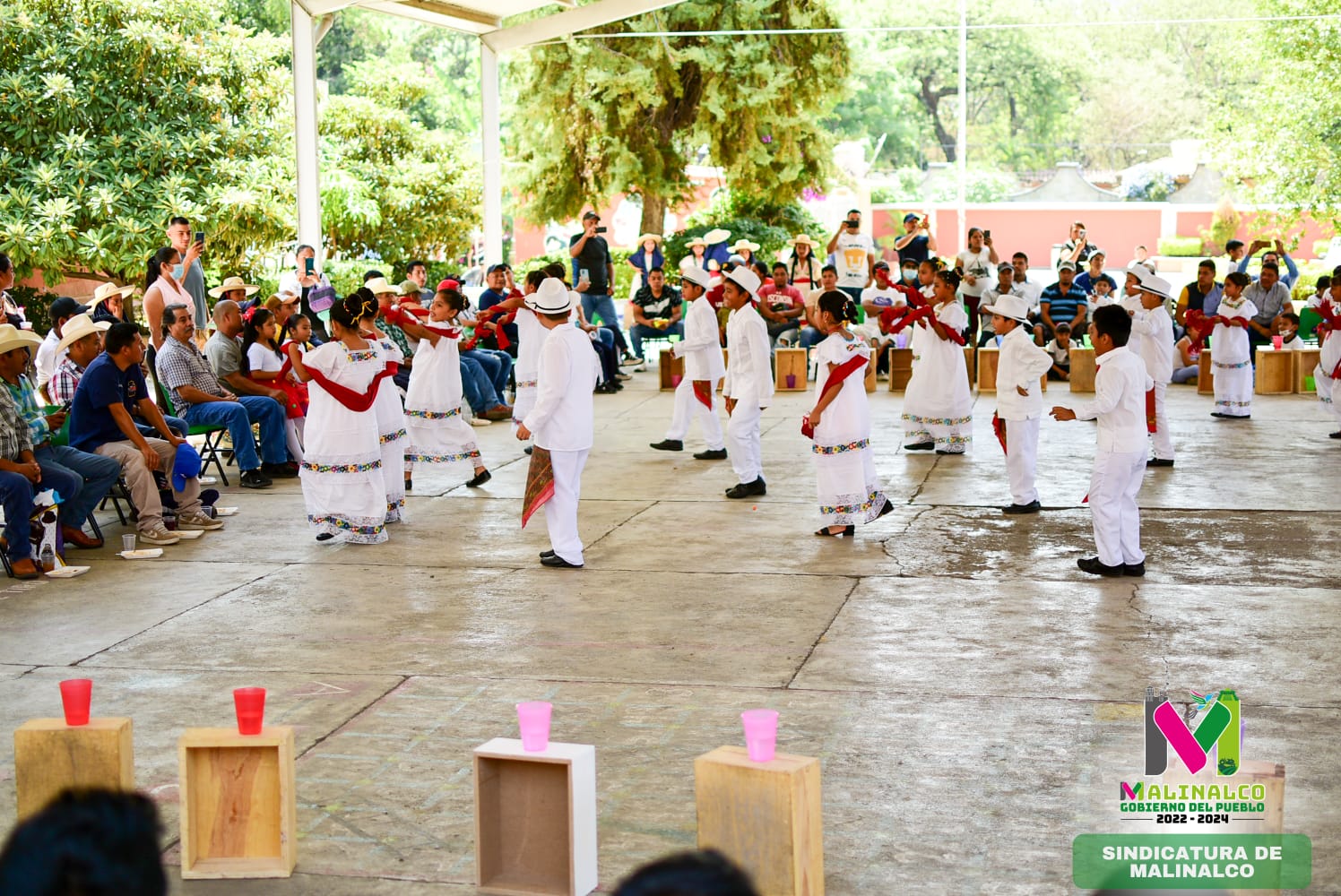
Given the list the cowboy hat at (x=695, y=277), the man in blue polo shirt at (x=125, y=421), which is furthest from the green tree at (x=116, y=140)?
the man in blue polo shirt at (x=125, y=421)

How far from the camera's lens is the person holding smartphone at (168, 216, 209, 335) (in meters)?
12.3

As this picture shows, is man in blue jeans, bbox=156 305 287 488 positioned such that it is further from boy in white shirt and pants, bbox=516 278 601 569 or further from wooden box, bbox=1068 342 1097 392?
wooden box, bbox=1068 342 1097 392

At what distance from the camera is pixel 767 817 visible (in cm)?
412

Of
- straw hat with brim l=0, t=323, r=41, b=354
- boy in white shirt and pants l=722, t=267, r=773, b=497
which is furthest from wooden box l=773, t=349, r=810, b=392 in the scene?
straw hat with brim l=0, t=323, r=41, b=354

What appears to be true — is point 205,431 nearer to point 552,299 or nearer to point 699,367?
point 552,299

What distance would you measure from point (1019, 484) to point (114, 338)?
5.88 metres

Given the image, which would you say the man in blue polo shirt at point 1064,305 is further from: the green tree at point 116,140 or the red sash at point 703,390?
the green tree at point 116,140

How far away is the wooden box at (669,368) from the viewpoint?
56.0 feet

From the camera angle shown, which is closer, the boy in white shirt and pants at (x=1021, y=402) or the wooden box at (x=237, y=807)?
the wooden box at (x=237, y=807)

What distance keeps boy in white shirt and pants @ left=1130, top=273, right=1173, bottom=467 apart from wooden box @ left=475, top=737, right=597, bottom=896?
8.34m

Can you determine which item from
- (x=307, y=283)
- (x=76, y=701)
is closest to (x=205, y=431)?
(x=307, y=283)

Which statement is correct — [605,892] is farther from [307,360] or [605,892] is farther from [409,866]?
[307,360]

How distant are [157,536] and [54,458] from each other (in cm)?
78

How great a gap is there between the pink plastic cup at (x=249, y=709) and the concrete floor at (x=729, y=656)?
1.53ft
